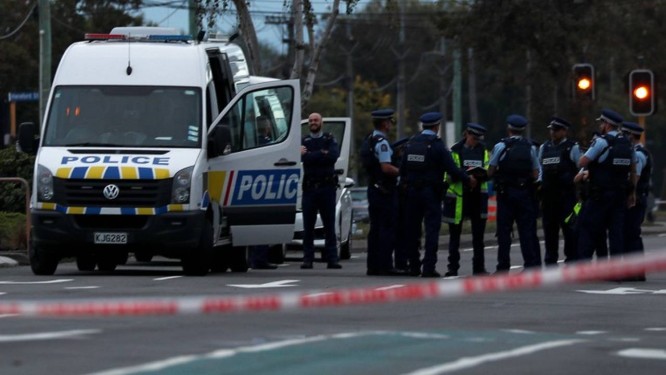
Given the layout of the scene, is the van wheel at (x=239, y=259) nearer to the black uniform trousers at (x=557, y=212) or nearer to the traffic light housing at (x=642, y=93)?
the black uniform trousers at (x=557, y=212)

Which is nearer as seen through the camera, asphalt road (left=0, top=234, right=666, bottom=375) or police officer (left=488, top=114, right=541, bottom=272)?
asphalt road (left=0, top=234, right=666, bottom=375)

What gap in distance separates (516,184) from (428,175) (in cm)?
99

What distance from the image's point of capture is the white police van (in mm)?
17562

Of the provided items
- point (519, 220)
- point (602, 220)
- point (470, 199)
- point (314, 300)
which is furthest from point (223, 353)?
point (470, 199)

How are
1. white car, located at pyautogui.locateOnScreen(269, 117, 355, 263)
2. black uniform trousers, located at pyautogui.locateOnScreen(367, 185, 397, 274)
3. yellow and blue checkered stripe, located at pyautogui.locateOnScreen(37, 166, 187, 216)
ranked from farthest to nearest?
white car, located at pyautogui.locateOnScreen(269, 117, 355, 263) → black uniform trousers, located at pyautogui.locateOnScreen(367, 185, 397, 274) → yellow and blue checkered stripe, located at pyautogui.locateOnScreen(37, 166, 187, 216)

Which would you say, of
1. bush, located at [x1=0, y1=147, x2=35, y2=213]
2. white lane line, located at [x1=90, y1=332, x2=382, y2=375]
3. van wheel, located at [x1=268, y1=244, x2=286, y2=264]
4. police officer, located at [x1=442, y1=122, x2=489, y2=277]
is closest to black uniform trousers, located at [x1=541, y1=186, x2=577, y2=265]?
police officer, located at [x1=442, y1=122, x2=489, y2=277]

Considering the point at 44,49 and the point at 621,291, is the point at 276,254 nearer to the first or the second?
the point at 621,291

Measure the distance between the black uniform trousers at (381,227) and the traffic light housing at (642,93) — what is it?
1094 centimetres

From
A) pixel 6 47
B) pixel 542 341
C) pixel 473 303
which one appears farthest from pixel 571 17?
pixel 542 341

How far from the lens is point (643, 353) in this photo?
10023mm

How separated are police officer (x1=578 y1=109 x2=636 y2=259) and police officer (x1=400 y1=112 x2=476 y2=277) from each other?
1479 millimetres

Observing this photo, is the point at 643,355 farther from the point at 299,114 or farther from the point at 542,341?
the point at 299,114

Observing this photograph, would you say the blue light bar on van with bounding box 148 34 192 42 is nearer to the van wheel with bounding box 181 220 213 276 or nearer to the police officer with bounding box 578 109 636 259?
the van wheel with bounding box 181 220 213 276

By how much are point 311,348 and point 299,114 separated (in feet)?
29.7
